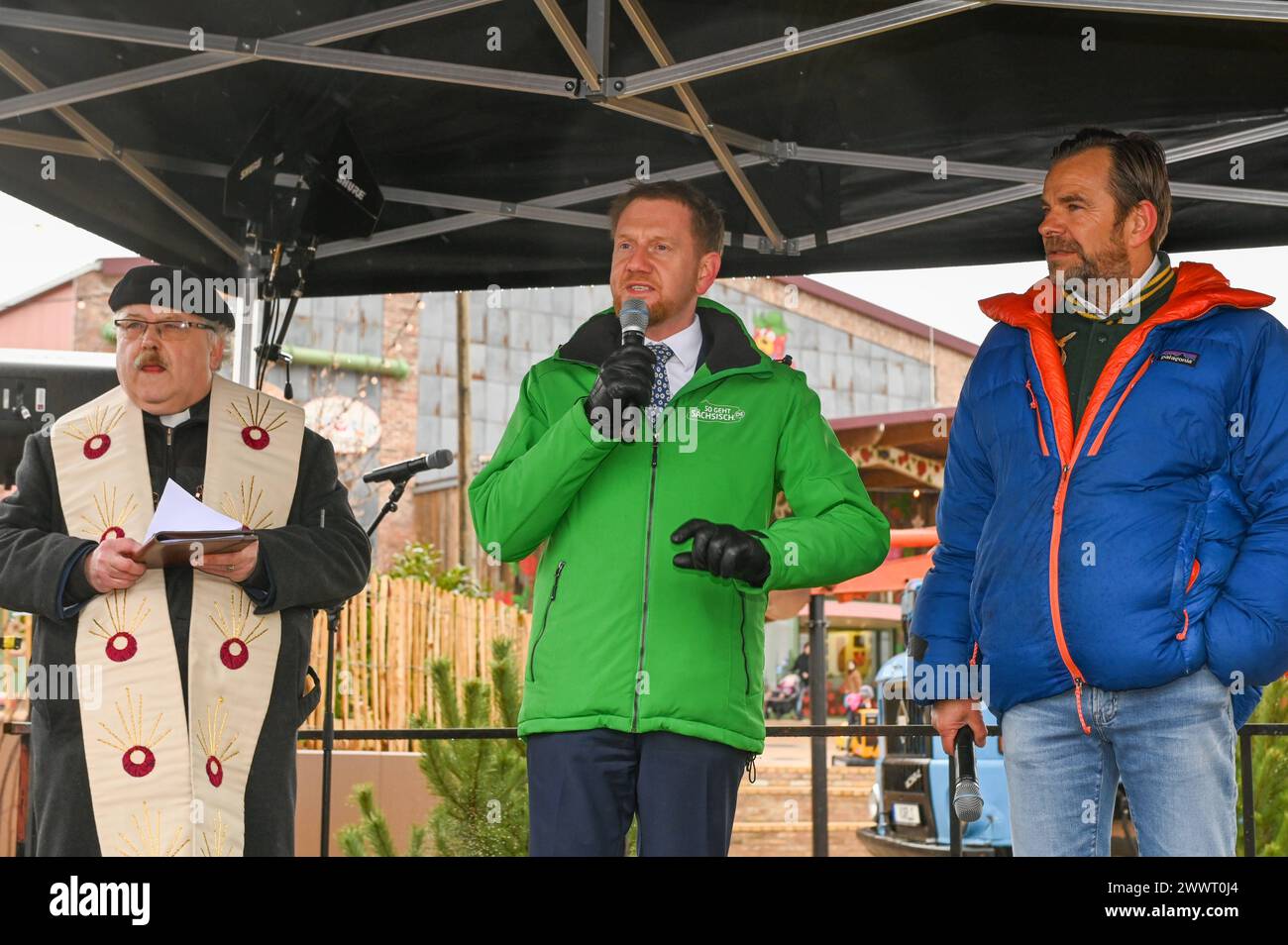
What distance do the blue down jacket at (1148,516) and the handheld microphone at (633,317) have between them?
778mm

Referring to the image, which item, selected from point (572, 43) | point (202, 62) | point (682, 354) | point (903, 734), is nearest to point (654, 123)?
point (572, 43)

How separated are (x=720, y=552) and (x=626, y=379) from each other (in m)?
0.35

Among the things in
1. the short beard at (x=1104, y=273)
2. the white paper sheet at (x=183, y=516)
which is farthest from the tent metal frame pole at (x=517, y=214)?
the white paper sheet at (x=183, y=516)

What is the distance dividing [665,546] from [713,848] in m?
0.58

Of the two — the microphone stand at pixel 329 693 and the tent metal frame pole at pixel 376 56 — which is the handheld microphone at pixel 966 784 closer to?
the tent metal frame pole at pixel 376 56

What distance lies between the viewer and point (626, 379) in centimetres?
248

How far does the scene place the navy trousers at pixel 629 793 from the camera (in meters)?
2.58

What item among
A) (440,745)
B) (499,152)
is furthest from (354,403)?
(499,152)

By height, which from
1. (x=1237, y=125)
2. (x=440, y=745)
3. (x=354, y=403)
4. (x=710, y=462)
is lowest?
(x=440, y=745)

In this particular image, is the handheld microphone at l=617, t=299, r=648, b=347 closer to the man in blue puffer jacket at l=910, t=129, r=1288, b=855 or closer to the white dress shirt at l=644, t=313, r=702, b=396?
the white dress shirt at l=644, t=313, r=702, b=396

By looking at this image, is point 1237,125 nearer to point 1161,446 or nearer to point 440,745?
point 1161,446

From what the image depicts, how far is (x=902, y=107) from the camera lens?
4.05m

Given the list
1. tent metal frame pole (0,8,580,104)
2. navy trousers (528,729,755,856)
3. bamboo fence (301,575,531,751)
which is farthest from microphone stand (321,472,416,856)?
bamboo fence (301,575,531,751)

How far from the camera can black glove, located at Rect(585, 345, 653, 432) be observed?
97.6 inches
